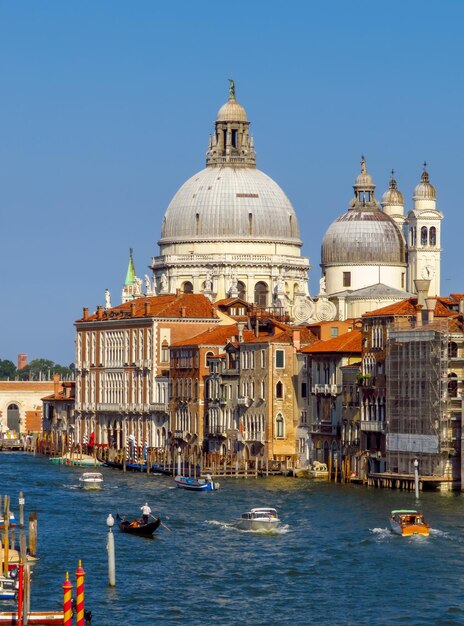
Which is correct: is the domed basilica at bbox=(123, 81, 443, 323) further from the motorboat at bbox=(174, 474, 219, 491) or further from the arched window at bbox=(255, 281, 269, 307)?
the motorboat at bbox=(174, 474, 219, 491)

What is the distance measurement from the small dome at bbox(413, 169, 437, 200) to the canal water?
137 ft

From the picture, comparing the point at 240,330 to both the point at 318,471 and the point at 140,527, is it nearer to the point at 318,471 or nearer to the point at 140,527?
the point at 318,471

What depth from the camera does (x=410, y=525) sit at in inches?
2702

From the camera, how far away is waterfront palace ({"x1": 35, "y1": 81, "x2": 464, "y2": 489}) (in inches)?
3484

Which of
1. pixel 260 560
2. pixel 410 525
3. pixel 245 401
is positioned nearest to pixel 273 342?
pixel 245 401

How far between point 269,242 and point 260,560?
236 feet

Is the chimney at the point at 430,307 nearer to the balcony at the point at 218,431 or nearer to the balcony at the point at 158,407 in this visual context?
the balcony at the point at 218,431

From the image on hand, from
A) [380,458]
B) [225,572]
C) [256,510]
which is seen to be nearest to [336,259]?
[380,458]

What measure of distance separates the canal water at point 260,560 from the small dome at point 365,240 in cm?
4168

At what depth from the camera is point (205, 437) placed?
108750 millimetres

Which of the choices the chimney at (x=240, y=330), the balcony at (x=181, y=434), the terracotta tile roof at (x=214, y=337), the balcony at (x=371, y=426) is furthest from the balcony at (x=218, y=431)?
the balcony at (x=371, y=426)

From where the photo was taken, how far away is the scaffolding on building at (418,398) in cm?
8581

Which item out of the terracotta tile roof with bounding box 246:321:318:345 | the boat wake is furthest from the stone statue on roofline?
the boat wake

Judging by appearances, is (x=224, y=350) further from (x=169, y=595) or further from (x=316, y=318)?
(x=169, y=595)
